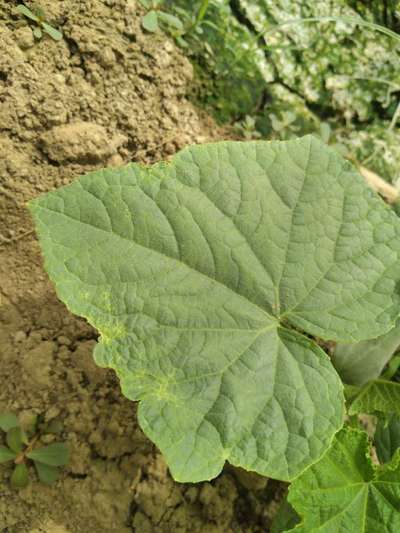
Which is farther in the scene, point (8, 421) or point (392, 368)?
point (392, 368)

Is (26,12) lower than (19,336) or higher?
higher

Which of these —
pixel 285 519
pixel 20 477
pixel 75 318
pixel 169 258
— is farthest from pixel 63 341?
pixel 285 519

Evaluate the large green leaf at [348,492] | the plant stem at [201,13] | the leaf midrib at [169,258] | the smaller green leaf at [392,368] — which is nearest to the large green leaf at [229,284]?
the leaf midrib at [169,258]

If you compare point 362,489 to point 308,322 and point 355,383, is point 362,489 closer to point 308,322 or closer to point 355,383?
point 308,322

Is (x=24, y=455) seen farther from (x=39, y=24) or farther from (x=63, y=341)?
(x=39, y=24)

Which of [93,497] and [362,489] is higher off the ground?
[362,489]

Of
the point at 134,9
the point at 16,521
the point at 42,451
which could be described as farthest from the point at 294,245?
the point at 134,9

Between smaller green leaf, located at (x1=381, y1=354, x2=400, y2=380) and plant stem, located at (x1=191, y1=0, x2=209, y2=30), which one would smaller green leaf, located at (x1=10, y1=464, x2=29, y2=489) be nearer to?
smaller green leaf, located at (x1=381, y1=354, x2=400, y2=380)
